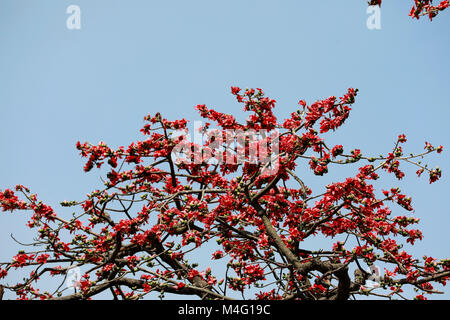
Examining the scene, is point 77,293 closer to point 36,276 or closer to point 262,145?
point 36,276

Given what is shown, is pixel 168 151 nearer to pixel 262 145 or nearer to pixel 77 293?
pixel 262 145

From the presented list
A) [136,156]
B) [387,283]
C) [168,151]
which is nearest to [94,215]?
[136,156]

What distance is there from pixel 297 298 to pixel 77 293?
3.76 metres

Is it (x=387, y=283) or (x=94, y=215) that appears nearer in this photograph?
(x=387, y=283)
